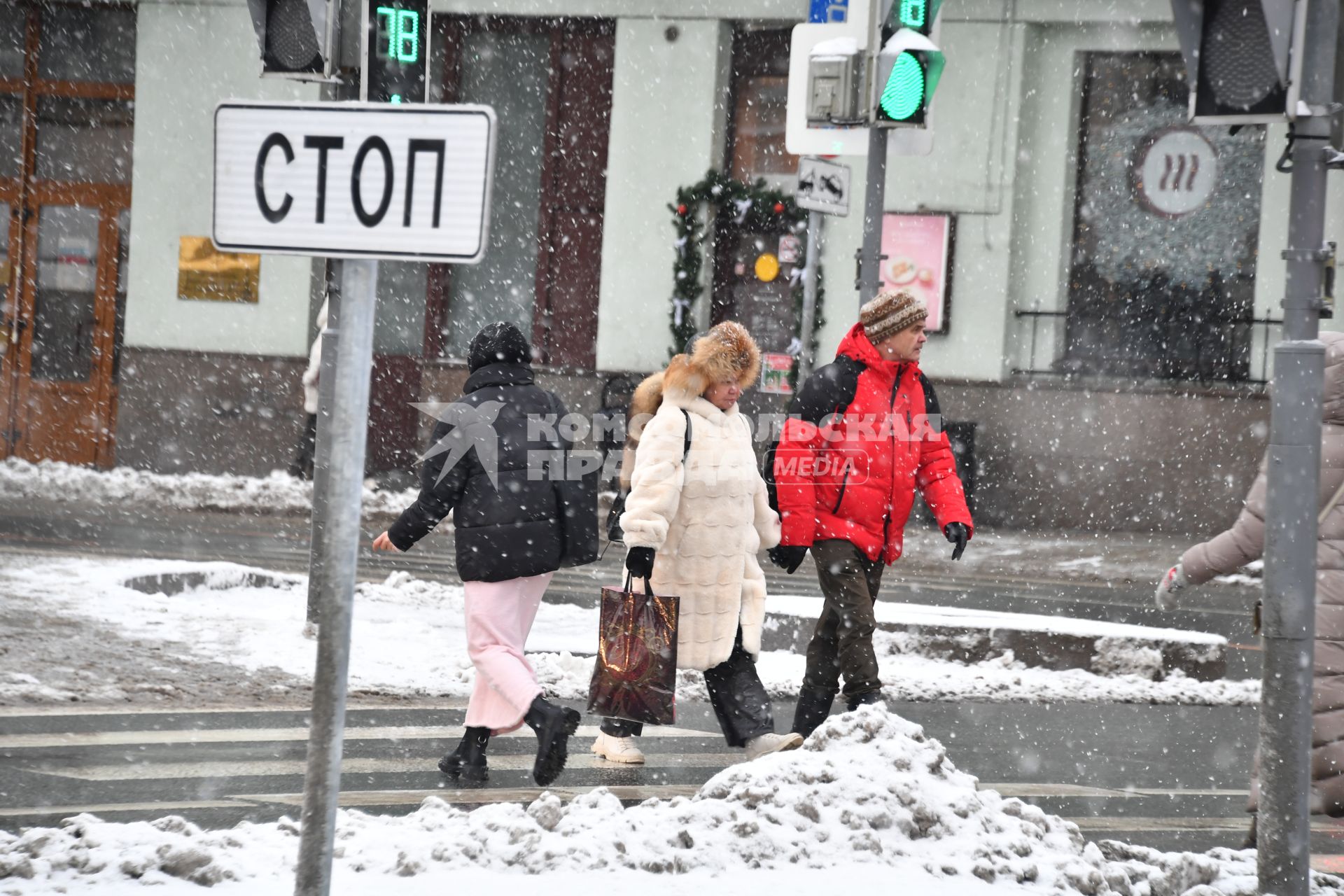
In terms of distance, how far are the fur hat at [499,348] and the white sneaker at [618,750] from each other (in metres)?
1.65

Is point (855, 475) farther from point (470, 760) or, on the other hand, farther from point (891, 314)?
point (470, 760)

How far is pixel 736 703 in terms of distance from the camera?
23.1ft

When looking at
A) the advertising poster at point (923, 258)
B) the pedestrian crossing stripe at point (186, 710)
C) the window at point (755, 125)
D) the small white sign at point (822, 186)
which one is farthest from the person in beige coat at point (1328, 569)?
the window at point (755, 125)

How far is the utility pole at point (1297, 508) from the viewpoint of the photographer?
469cm

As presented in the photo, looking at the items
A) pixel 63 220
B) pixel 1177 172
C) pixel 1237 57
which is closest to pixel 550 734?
pixel 1237 57

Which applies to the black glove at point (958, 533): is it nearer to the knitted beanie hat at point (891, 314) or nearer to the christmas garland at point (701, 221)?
the knitted beanie hat at point (891, 314)

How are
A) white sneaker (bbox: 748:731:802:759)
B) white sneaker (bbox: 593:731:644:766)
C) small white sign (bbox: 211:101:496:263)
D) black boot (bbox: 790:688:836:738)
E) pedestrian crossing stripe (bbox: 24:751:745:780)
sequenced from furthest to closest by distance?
black boot (bbox: 790:688:836:738) < white sneaker (bbox: 593:731:644:766) < white sneaker (bbox: 748:731:802:759) < pedestrian crossing stripe (bbox: 24:751:745:780) < small white sign (bbox: 211:101:496:263)

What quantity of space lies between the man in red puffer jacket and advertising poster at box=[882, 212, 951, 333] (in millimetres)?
11637

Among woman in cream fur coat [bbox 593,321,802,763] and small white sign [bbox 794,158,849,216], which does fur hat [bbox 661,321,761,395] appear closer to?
woman in cream fur coat [bbox 593,321,802,763]

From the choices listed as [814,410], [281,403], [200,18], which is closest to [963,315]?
[281,403]

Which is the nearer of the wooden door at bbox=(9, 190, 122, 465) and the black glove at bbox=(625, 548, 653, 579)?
the black glove at bbox=(625, 548, 653, 579)

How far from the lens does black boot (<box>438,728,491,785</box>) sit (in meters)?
6.48

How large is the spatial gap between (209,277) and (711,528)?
14809 mm

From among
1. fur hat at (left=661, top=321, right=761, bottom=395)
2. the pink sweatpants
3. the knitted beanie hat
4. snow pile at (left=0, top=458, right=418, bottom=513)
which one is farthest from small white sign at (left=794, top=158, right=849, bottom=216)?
snow pile at (left=0, top=458, right=418, bottom=513)
